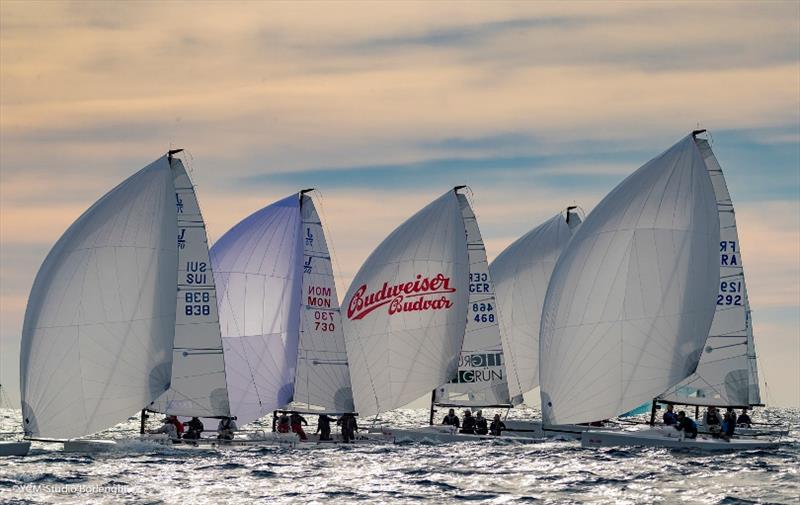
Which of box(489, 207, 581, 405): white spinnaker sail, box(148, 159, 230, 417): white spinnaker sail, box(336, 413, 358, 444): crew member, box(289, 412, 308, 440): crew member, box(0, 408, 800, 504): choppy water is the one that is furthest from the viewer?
box(489, 207, 581, 405): white spinnaker sail

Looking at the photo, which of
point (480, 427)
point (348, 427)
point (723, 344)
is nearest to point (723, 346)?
point (723, 344)

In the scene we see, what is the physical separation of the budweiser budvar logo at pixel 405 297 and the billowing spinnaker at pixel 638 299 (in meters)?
10.2

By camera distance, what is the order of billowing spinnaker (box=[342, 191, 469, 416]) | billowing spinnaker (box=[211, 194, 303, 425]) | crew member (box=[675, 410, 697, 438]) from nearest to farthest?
crew member (box=[675, 410, 697, 438]) < billowing spinnaker (box=[211, 194, 303, 425]) < billowing spinnaker (box=[342, 191, 469, 416])

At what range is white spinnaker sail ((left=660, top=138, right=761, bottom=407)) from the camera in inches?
1889

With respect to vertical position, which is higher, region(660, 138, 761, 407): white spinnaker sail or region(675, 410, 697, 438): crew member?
region(660, 138, 761, 407): white spinnaker sail

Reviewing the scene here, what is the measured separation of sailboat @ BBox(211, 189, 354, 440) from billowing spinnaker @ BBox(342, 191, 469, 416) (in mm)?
→ 3357

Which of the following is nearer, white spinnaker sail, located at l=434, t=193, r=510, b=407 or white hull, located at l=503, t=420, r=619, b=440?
white hull, located at l=503, t=420, r=619, b=440

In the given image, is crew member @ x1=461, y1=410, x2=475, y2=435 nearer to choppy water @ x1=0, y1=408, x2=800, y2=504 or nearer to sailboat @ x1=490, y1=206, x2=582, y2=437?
choppy water @ x1=0, y1=408, x2=800, y2=504

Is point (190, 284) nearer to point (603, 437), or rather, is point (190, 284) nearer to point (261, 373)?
point (261, 373)

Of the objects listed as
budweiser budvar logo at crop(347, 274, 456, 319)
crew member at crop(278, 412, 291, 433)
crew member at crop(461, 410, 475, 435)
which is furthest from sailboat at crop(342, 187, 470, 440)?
crew member at crop(278, 412, 291, 433)

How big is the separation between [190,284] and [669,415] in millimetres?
16930

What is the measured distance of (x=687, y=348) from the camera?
46312 millimetres

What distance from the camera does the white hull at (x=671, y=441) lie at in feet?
149

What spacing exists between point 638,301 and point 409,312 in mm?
12472
